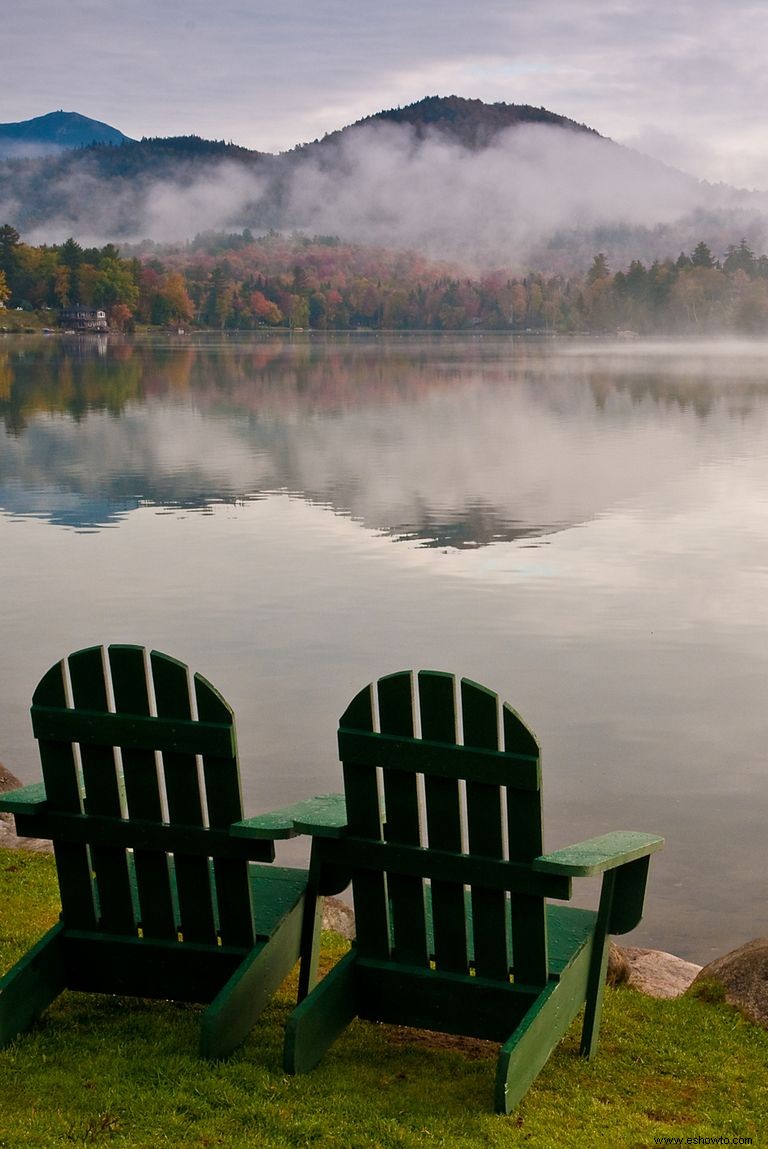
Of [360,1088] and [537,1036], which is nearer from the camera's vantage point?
[537,1036]

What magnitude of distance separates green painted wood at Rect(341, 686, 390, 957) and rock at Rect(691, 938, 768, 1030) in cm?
167

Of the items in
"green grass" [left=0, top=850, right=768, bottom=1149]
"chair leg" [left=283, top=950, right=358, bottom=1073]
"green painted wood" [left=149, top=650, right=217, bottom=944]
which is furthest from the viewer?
"green painted wood" [left=149, top=650, right=217, bottom=944]

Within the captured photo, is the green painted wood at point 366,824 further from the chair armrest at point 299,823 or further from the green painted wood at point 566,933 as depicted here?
the green painted wood at point 566,933

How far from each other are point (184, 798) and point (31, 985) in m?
0.97

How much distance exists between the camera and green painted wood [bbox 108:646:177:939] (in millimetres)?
4973

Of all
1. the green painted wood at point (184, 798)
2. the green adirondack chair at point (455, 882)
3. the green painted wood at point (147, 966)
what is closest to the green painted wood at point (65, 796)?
the green painted wood at point (147, 966)

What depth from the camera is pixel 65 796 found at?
5152mm

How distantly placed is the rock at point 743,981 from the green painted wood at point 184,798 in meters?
2.20

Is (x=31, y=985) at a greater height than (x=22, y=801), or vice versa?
(x=22, y=801)

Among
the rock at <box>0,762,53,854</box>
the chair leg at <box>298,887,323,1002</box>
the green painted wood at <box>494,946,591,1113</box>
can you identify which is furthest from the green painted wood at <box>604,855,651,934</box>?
the rock at <box>0,762,53,854</box>

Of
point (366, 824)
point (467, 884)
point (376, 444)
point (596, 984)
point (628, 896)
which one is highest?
point (366, 824)

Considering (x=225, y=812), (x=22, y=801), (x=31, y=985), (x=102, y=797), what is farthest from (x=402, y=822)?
(x=31, y=985)

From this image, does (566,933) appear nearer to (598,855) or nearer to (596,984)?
(596,984)

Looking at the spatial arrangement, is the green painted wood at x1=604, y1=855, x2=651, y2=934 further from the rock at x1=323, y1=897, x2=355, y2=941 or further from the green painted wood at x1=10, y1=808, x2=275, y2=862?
the rock at x1=323, y1=897, x2=355, y2=941
